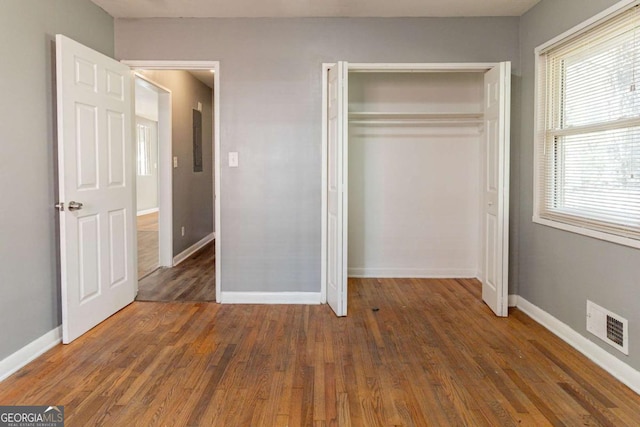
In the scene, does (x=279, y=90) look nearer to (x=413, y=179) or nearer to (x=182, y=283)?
(x=413, y=179)

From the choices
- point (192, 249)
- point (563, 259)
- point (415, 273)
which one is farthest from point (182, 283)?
point (563, 259)

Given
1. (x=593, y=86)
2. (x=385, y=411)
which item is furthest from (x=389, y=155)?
(x=385, y=411)

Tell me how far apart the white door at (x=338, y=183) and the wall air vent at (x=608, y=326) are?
5.35ft

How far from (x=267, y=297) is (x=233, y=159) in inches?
47.8

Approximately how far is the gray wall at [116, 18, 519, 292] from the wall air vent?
2012 millimetres

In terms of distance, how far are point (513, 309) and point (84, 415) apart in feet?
10.2

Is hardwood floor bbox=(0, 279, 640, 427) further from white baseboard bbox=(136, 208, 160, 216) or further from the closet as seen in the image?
white baseboard bbox=(136, 208, 160, 216)

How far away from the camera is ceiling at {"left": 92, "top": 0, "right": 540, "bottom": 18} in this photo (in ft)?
11.1

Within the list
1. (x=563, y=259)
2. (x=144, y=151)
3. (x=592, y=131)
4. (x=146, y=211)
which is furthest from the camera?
(x=144, y=151)

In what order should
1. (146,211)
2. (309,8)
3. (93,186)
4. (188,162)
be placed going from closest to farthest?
(93,186)
(309,8)
(188,162)
(146,211)

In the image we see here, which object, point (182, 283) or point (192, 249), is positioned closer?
point (182, 283)

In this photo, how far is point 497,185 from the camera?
136 inches

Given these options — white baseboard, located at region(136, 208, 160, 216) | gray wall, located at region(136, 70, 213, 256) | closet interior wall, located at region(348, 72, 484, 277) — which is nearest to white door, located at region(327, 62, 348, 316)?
closet interior wall, located at region(348, 72, 484, 277)

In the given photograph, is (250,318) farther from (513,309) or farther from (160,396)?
(513,309)
